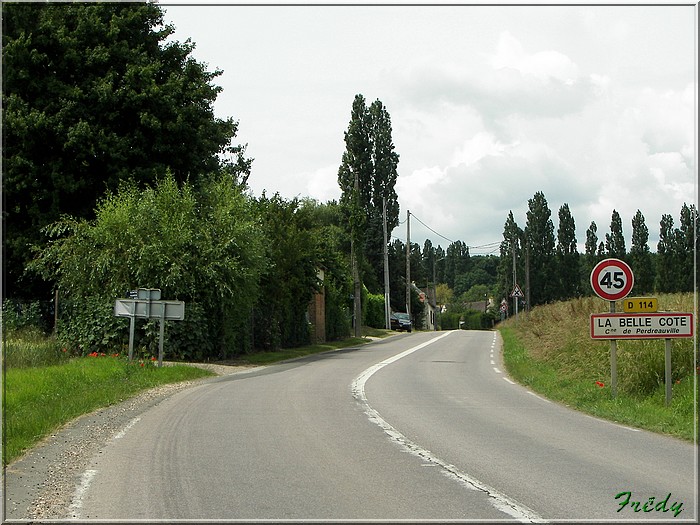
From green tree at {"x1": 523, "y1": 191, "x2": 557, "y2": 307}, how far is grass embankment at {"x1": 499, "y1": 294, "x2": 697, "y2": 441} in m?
62.3

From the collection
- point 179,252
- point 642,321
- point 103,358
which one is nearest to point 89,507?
point 642,321

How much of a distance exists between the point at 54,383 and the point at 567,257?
75.3m

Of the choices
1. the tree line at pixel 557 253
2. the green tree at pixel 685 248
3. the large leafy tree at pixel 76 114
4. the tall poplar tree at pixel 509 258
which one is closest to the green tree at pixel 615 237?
the tree line at pixel 557 253

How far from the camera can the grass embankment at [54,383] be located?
458 inches

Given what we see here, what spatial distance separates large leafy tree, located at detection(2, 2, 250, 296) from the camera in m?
30.4

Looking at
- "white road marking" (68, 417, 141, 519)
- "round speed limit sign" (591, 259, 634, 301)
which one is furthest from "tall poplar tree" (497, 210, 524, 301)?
"white road marking" (68, 417, 141, 519)

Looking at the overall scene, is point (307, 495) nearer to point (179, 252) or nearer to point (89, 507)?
point (89, 507)

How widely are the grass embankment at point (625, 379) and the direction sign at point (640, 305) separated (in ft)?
4.21

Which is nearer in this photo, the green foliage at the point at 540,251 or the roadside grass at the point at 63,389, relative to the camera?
the roadside grass at the point at 63,389

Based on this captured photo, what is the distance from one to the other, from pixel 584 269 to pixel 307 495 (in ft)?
275

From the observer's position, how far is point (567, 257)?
282ft

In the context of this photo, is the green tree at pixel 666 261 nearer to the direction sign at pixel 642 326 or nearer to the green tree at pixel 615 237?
the green tree at pixel 615 237

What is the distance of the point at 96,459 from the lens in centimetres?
952

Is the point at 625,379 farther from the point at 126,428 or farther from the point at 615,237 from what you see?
the point at 615,237
